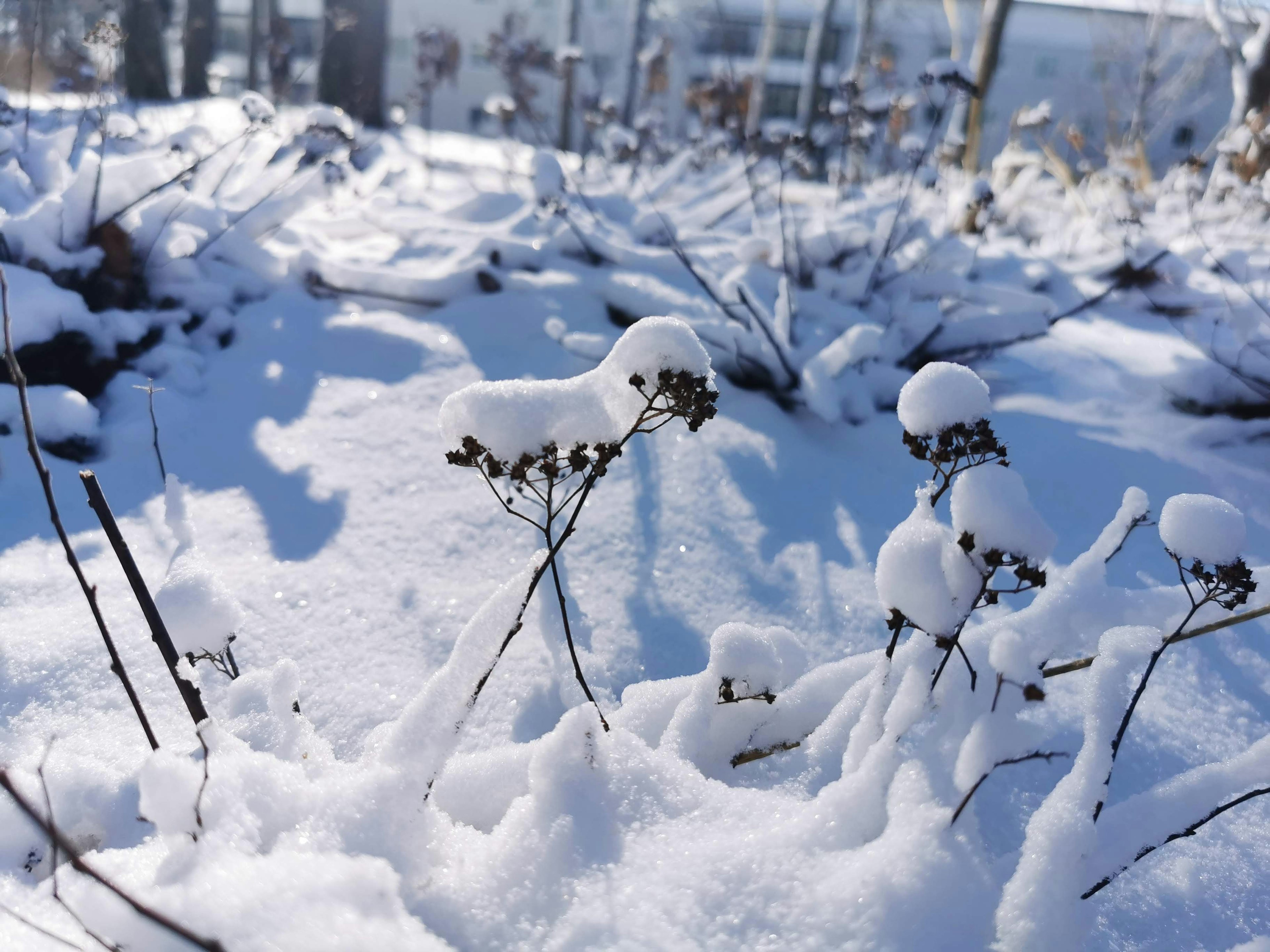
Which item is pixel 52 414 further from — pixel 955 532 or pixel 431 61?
pixel 431 61

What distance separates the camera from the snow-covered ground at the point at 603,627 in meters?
0.82

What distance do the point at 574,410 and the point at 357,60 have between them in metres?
7.80

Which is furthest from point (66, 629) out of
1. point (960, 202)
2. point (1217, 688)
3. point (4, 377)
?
point (960, 202)

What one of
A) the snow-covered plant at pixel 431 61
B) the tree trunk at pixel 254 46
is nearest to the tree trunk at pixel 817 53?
the snow-covered plant at pixel 431 61

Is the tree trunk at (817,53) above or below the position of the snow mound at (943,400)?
above

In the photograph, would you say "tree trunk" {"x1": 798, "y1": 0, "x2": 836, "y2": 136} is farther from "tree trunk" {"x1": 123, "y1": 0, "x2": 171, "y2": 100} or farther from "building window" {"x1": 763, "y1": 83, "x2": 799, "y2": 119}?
"building window" {"x1": 763, "y1": 83, "x2": 799, "y2": 119}

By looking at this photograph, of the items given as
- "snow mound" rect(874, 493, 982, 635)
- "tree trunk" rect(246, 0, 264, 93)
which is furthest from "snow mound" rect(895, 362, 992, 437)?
"tree trunk" rect(246, 0, 264, 93)

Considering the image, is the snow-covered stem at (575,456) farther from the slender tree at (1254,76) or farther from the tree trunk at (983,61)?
the slender tree at (1254,76)

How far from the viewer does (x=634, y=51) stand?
42.0 ft

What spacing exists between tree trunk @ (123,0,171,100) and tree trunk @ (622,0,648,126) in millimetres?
5501

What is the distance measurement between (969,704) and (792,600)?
27.3 inches

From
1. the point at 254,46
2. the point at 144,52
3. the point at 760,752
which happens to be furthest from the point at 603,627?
the point at 254,46

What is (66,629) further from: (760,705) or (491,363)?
(491,363)

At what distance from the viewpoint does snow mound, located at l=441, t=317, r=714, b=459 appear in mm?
918
